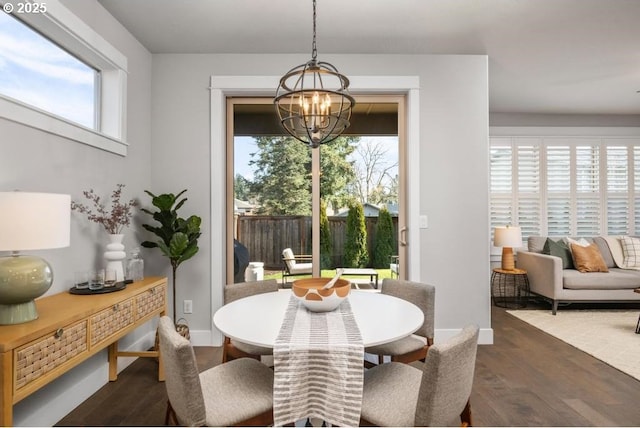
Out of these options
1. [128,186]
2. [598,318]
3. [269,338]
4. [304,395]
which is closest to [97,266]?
[128,186]

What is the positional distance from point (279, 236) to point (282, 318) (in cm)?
191

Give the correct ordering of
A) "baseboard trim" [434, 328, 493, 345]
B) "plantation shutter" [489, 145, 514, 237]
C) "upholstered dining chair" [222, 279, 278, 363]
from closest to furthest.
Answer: "upholstered dining chair" [222, 279, 278, 363] → "baseboard trim" [434, 328, 493, 345] → "plantation shutter" [489, 145, 514, 237]

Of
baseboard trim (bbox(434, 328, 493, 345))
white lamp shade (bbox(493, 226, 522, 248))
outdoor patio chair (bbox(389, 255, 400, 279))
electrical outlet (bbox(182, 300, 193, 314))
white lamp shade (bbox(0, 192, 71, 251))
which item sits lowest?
baseboard trim (bbox(434, 328, 493, 345))

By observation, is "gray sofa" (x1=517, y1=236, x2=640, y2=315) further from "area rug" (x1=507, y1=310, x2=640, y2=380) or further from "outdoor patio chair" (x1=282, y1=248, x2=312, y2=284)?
"outdoor patio chair" (x1=282, y1=248, x2=312, y2=284)

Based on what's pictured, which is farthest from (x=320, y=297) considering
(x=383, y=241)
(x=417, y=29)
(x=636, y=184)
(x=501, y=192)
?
(x=636, y=184)

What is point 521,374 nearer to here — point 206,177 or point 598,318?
point 598,318

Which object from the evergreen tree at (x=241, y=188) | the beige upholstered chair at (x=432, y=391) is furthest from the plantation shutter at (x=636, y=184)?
the evergreen tree at (x=241, y=188)

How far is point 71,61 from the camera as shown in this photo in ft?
7.99

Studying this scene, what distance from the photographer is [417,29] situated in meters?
2.91

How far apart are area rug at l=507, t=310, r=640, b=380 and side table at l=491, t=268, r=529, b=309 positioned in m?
0.44

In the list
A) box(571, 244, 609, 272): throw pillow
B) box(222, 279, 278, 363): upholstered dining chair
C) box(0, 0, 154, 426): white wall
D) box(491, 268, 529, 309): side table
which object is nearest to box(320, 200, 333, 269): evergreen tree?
box(222, 279, 278, 363): upholstered dining chair

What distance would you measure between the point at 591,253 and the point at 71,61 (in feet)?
19.0

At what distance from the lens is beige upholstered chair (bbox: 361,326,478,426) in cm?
124

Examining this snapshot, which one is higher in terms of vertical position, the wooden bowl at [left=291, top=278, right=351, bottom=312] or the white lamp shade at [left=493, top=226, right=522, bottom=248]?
the white lamp shade at [left=493, top=226, right=522, bottom=248]
